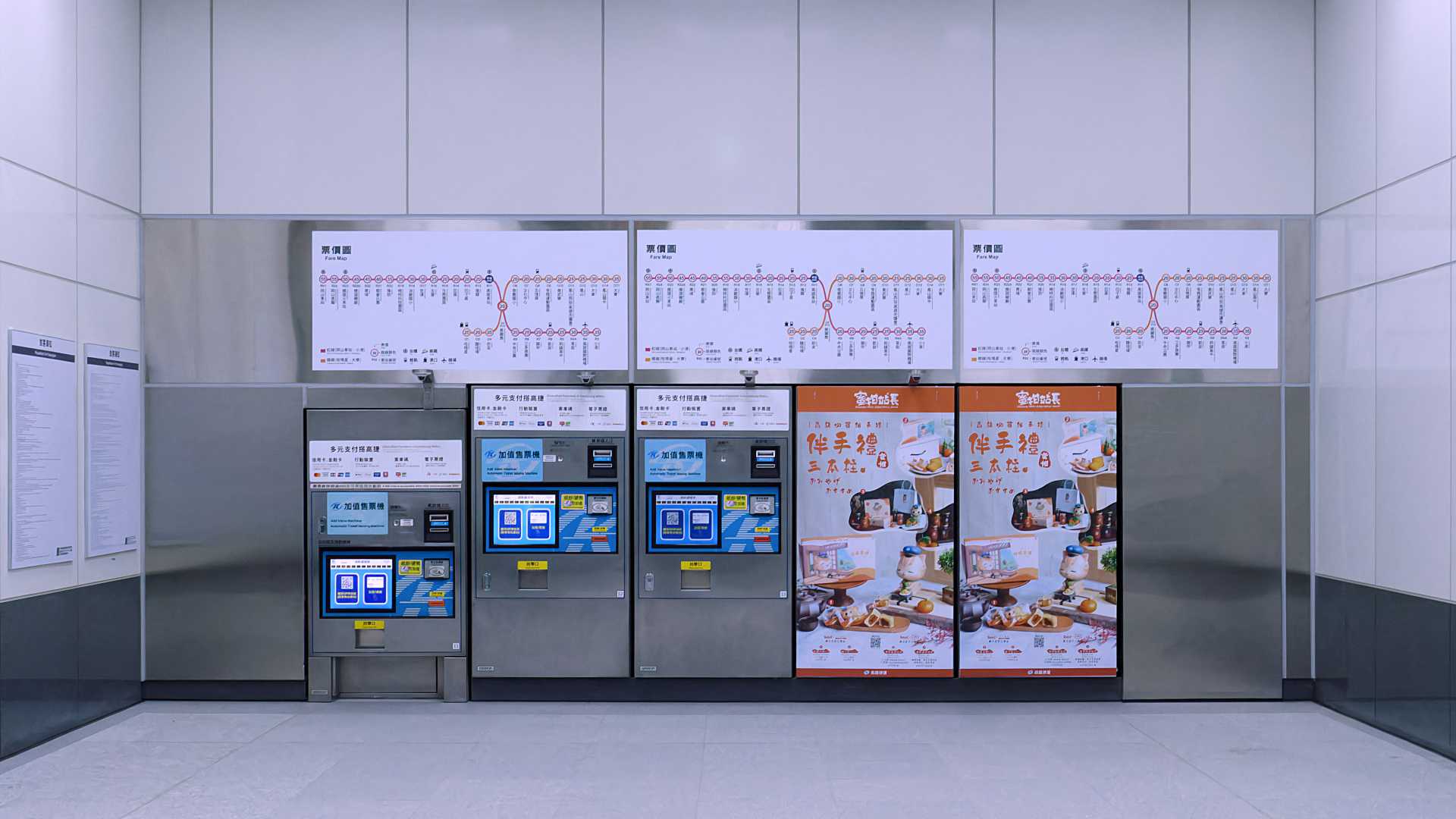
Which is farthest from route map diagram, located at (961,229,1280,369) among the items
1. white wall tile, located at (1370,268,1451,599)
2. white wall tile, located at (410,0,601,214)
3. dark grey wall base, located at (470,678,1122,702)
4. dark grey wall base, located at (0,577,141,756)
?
dark grey wall base, located at (0,577,141,756)

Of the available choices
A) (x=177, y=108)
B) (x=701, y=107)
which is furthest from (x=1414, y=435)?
(x=177, y=108)

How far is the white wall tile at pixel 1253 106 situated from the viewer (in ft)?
17.7

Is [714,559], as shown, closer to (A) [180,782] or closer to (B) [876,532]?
(B) [876,532]

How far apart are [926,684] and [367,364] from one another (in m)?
3.99

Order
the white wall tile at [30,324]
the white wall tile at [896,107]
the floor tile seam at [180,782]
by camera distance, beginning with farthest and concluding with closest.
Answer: the white wall tile at [896,107], the white wall tile at [30,324], the floor tile seam at [180,782]

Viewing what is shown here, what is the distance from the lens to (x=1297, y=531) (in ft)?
17.7

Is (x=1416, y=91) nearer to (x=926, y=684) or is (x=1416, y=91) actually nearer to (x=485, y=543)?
(x=926, y=684)

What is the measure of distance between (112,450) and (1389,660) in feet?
24.4

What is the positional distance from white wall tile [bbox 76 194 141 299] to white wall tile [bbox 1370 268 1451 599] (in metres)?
7.39

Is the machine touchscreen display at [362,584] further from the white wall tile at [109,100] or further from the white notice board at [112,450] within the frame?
the white wall tile at [109,100]

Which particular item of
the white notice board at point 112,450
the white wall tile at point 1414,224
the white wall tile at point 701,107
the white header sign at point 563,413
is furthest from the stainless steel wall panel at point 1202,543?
the white notice board at point 112,450

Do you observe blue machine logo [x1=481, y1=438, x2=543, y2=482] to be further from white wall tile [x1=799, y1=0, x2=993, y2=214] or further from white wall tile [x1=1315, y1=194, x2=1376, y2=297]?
white wall tile [x1=1315, y1=194, x2=1376, y2=297]

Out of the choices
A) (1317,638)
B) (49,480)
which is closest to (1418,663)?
(1317,638)

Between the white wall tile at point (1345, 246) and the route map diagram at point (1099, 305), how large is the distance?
434 millimetres
